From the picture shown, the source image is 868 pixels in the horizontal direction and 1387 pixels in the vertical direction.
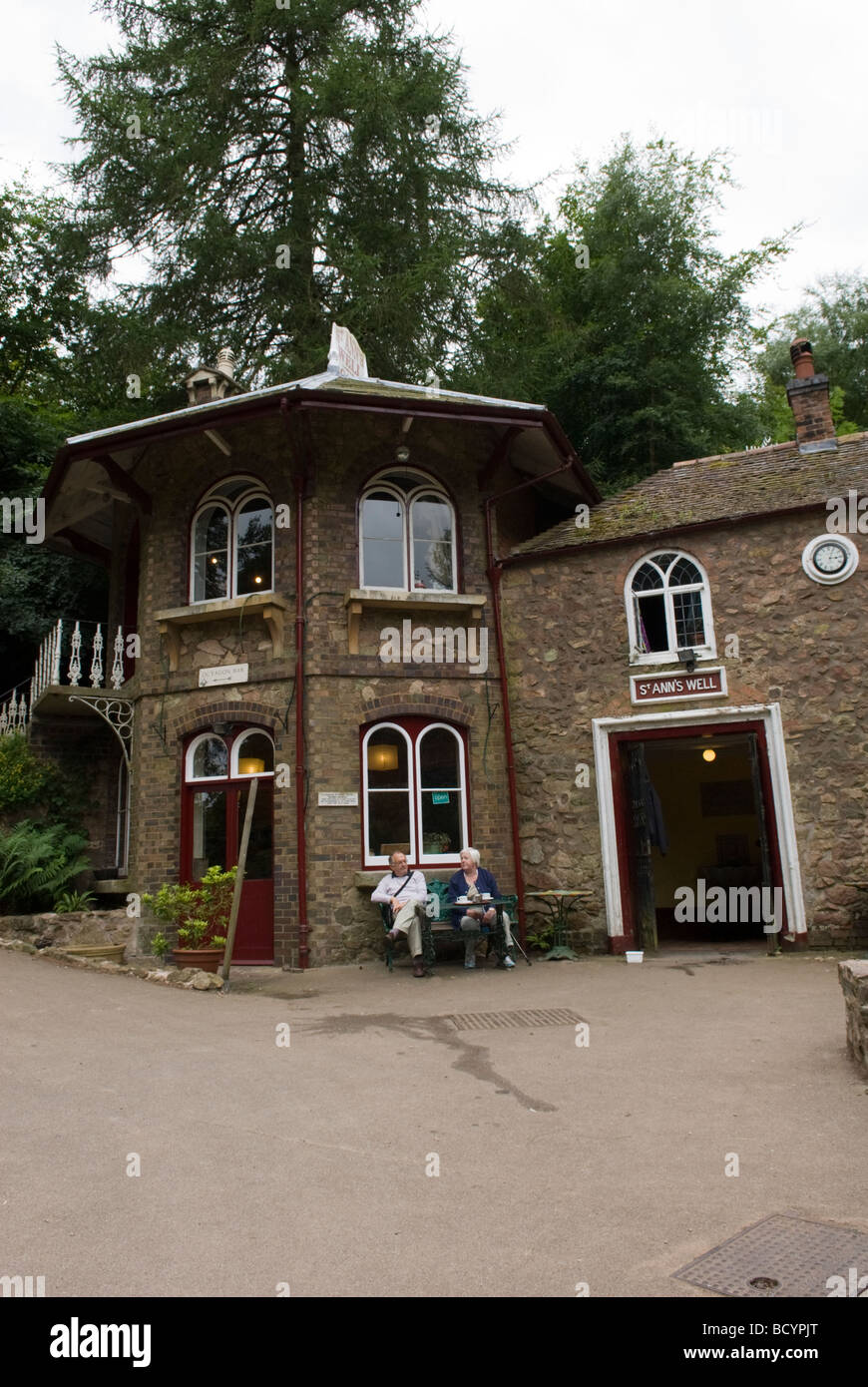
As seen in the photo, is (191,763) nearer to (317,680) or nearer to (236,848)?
(236,848)

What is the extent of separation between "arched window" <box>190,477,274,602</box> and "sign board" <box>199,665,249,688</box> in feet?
3.83

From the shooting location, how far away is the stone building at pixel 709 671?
1180cm

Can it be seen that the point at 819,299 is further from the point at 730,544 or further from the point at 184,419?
the point at 184,419

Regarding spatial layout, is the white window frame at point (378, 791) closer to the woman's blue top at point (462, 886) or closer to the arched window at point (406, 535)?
the woman's blue top at point (462, 886)

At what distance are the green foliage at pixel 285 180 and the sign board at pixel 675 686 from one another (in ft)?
31.1

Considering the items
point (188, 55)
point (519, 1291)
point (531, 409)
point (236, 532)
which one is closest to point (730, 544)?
point (531, 409)

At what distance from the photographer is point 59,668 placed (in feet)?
50.0

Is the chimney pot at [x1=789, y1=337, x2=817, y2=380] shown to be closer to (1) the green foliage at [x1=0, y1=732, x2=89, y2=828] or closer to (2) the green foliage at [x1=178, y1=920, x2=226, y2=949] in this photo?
(2) the green foliage at [x1=178, y1=920, x2=226, y2=949]

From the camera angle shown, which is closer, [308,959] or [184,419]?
[308,959]

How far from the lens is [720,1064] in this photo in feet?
21.7

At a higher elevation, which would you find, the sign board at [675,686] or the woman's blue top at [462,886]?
the sign board at [675,686]

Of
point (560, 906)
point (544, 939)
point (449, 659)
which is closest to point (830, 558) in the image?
point (449, 659)

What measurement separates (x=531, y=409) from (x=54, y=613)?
10565 millimetres

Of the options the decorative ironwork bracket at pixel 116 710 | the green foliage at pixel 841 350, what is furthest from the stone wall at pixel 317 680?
the green foliage at pixel 841 350
